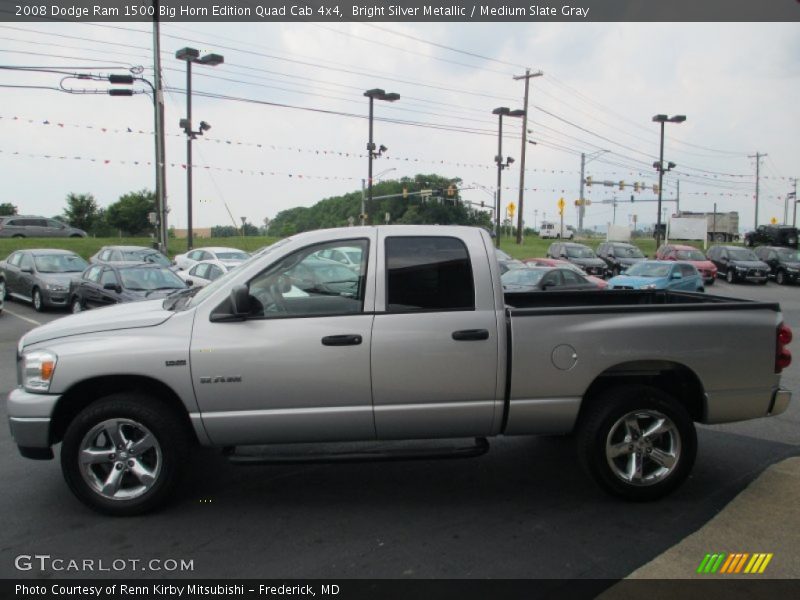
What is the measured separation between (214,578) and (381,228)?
2466mm

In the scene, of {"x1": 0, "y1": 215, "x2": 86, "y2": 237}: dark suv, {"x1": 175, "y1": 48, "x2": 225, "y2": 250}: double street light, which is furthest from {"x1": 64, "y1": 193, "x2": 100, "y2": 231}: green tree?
{"x1": 175, "y1": 48, "x2": 225, "y2": 250}: double street light

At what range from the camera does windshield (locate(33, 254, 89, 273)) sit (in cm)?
1728

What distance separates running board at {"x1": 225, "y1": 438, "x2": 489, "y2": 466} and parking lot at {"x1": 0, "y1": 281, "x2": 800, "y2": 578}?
387 millimetres

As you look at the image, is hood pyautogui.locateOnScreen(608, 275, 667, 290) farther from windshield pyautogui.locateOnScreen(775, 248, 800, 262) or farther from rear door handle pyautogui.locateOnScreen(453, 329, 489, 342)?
rear door handle pyautogui.locateOnScreen(453, 329, 489, 342)

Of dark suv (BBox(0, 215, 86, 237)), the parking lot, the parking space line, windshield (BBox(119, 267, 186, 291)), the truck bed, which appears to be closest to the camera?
the parking lot

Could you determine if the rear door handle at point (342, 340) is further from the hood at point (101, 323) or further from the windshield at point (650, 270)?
the windshield at point (650, 270)

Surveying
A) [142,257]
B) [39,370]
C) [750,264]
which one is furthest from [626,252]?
[39,370]

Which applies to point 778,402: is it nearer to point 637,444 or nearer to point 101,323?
point 637,444

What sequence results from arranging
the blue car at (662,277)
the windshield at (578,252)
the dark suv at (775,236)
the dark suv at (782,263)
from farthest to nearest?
the dark suv at (775,236) < the dark suv at (782,263) < the windshield at (578,252) < the blue car at (662,277)

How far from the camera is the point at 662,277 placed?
74.3 ft

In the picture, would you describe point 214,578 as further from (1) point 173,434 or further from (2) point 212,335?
(2) point 212,335

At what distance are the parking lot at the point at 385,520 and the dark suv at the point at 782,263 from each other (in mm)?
31126

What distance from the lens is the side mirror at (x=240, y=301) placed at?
14.3ft

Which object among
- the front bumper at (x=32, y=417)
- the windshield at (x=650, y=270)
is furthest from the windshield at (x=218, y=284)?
the windshield at (x=650, y=270)
